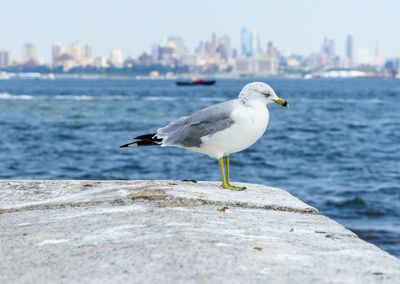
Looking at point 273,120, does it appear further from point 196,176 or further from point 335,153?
point 196,176

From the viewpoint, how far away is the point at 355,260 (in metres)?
2.24

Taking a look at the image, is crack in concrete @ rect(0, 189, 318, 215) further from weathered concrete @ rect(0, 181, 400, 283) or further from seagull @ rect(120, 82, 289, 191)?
seagull @ rect(120, 82, 289, 191)

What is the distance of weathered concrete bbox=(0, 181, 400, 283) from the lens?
80.7 inches

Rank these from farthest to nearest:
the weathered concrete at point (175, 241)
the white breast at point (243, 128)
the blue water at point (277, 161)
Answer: the blue water at point (277, 161), the white breast at point (243, 128), the weathered concrete at point (175, 241)

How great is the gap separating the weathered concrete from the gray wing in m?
0.45

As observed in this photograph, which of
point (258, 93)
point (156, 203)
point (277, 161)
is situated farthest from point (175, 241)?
point (277, 161)

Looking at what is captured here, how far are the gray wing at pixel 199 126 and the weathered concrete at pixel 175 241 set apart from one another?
45 cm

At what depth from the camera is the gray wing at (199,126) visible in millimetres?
3727

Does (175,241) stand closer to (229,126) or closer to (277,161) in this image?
(229,126)

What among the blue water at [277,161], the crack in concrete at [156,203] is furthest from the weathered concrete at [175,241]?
the blue water at [277,161]

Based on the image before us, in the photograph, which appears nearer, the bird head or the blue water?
the bird head

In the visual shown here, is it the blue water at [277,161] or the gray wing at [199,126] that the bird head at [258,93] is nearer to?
the gray wing at [199,126]

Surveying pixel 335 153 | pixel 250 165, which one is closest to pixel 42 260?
pixel 250 165

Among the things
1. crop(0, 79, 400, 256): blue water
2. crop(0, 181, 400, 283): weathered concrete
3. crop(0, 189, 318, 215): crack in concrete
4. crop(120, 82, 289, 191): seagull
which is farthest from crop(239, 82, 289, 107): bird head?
crop(0, 79, 400, 256): blue water
